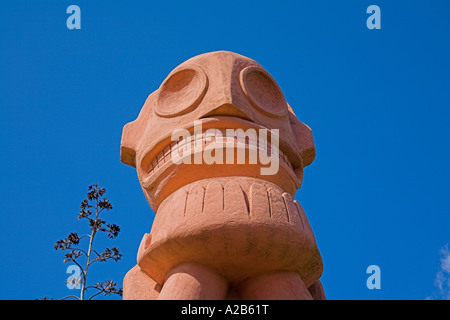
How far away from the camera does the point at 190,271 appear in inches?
160

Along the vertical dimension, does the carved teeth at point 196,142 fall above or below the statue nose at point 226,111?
below

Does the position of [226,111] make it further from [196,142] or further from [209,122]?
[196,142]

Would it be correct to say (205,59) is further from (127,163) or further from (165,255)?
(165,255)

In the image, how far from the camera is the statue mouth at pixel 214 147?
182 inches

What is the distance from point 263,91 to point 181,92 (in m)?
0.84

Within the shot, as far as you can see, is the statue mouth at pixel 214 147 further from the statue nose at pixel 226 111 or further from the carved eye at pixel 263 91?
the carved eye at pixel 263 91

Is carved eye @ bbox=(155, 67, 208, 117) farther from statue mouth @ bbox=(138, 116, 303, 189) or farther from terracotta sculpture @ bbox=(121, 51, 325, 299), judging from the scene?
statue mouth @ bbox=(138, 116, 303, 189)

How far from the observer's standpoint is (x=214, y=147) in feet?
15.1

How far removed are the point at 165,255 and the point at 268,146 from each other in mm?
1415

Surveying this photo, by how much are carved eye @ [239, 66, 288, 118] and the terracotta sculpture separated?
0.01 m

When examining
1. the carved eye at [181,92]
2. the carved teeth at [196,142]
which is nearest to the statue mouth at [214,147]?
the carved teeth at [196,142]

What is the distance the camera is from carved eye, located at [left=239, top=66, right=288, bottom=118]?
520 cm

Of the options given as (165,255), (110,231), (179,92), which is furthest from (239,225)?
(110,231)

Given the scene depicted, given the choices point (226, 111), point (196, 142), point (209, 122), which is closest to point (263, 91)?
point (226, 111)
